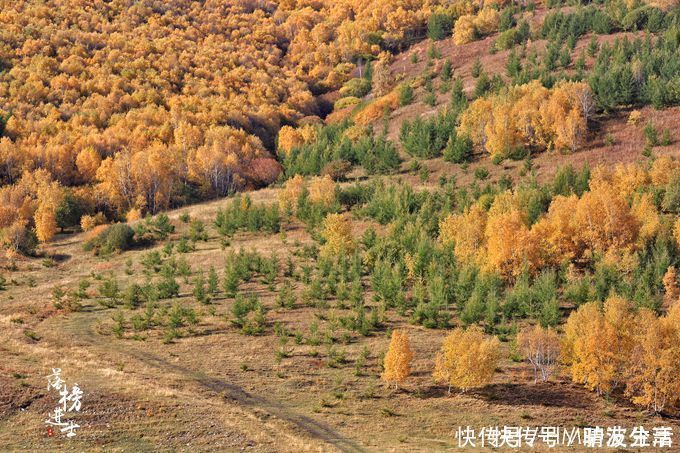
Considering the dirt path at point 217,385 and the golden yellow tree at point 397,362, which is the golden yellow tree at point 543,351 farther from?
the dirt path at point 217,385

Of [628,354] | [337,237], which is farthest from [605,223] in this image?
[337,237]

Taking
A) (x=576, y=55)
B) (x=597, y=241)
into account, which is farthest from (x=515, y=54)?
(x=597, y=241)

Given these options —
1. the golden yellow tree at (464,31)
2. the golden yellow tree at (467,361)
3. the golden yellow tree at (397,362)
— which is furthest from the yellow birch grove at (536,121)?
the golden yellow tree at (397,362)

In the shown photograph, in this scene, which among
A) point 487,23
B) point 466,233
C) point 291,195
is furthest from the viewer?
point 487,23

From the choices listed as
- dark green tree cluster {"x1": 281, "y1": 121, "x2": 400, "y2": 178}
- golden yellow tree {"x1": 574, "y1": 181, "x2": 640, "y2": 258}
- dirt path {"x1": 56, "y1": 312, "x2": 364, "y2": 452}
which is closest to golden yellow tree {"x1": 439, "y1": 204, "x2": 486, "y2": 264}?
golden yellow tree {"x1": 574, "y1": 181, "x2": 640, "y2": 258}

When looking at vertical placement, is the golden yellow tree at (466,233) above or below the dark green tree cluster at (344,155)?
below

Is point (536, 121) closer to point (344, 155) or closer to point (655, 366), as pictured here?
point (344, 155)

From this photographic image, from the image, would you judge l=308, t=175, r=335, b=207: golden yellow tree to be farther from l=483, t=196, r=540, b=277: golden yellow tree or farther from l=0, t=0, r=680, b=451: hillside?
l=483, t=196, r=540, b=277: golden yellow tree
